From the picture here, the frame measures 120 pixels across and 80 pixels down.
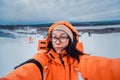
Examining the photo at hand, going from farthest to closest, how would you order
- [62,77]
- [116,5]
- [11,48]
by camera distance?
[11,48]
[116,5]
[62,77]

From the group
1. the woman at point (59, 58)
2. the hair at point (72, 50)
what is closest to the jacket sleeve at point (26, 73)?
the woman at point (59, 58)

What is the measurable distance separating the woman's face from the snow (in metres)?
0.82

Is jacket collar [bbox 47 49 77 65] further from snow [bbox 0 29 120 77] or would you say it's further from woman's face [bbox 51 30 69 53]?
snow [bbox 0 29 120 77]

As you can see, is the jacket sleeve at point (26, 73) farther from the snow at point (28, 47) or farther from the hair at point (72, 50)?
the snow at point (28, 47)

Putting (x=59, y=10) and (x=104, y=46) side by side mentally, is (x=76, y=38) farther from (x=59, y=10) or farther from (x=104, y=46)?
(x=104, y=46)

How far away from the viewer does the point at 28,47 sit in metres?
1.88

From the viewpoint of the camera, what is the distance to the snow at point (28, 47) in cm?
164

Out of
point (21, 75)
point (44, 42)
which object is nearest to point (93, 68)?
point (21, 75)

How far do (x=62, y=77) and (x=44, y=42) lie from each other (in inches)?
7.8

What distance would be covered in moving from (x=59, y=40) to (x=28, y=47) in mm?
1091

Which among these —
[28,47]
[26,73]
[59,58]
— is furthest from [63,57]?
[28,47]

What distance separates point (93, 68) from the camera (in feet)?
1.78

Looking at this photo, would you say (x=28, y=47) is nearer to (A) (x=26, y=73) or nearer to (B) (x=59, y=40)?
(B) (x=59, y=40)

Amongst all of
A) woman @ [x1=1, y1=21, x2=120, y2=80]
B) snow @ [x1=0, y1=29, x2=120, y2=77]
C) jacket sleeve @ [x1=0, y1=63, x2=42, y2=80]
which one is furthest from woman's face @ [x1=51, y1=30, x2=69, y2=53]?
snow @ [x1=0, y1=29, x2=120, y2=77]
